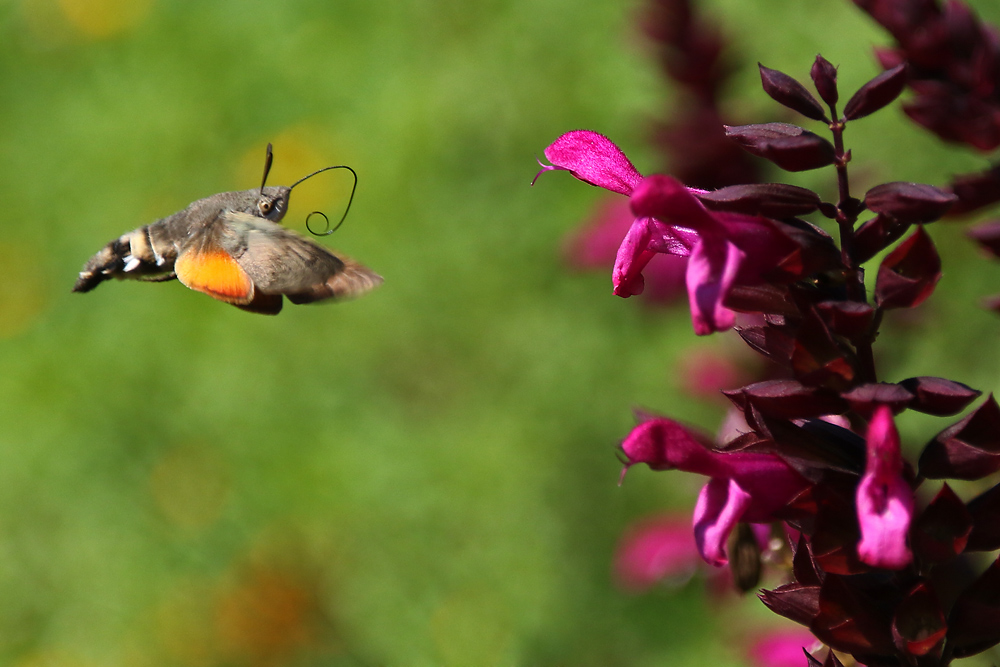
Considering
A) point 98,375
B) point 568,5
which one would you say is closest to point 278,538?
point 98,375

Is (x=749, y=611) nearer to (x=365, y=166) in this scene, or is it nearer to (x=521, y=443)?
(x=521, y=443)

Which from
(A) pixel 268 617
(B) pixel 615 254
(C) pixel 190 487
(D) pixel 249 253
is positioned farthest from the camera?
(C) pixel 190 487

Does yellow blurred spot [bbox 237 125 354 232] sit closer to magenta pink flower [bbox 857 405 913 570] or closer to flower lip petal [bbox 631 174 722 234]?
flower lip petal [bbox 631 174 722 234]

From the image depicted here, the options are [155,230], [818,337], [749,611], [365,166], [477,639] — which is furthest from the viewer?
[365,166]

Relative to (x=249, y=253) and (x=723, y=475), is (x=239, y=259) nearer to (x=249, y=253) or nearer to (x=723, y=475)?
(x=249, y=253)

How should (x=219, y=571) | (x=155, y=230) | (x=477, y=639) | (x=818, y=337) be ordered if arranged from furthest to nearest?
(x=219, y=571) < (x=477, y=639) < (x=155, y=230) < (x=818, y=337)

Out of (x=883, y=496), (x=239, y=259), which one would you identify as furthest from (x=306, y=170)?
(x=883, y=496)

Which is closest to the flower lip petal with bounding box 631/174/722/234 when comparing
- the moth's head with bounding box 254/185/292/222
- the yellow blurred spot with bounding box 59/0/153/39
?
the moth's head with bounding box 254/185/292/222
